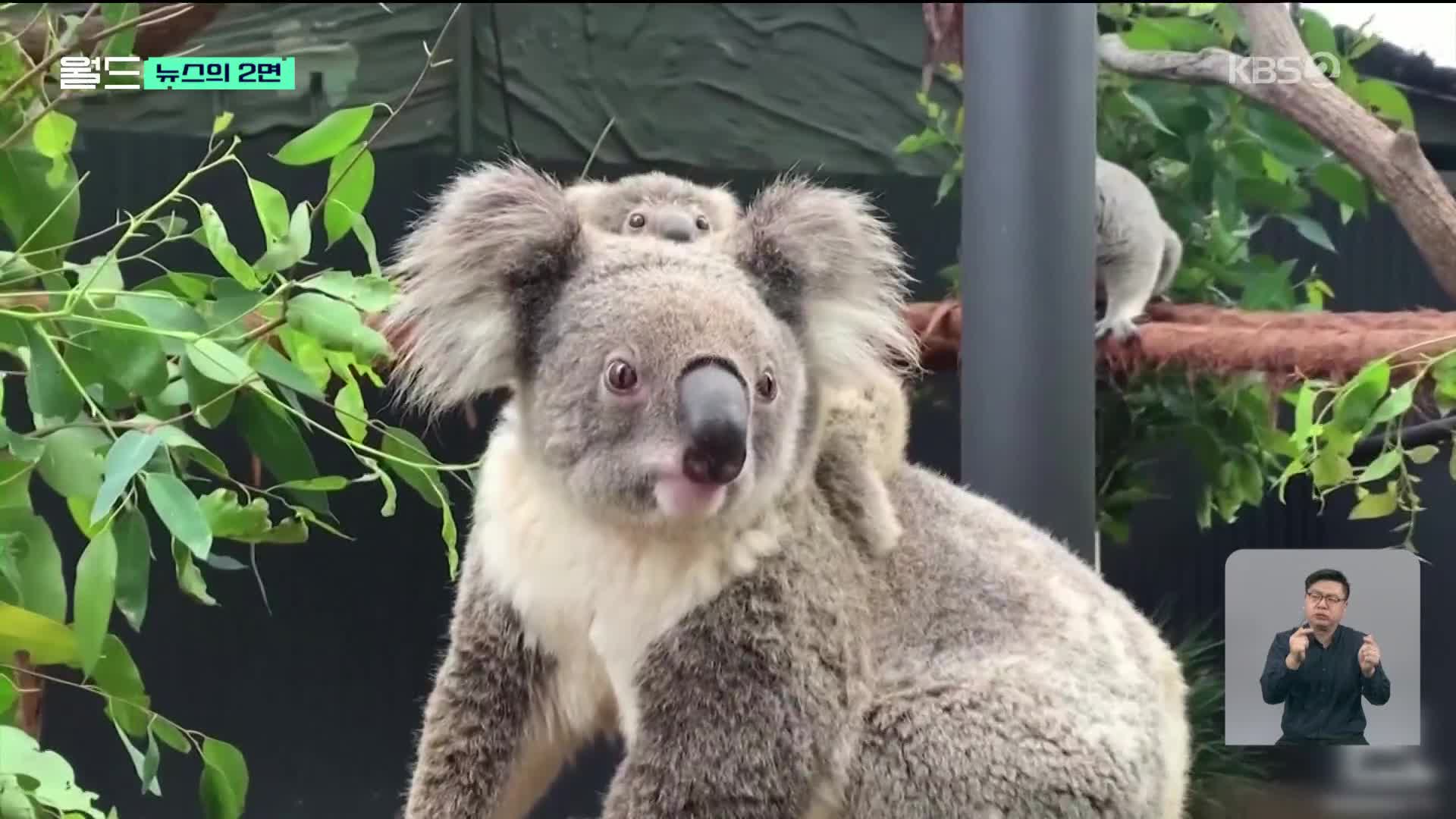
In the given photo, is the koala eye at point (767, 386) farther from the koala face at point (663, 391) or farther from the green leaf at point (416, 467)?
the green leaf at point (416, 467)

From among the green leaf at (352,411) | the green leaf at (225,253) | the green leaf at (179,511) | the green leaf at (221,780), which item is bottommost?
the green leaf at (221,780)

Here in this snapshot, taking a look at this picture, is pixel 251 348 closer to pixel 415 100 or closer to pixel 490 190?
pixel 490 190

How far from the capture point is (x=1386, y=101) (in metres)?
1.84

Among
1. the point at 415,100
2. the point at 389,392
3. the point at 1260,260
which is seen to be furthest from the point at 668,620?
the point at 1260,260

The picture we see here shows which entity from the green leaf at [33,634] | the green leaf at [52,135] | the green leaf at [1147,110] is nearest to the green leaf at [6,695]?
the green leaf at [33,634]

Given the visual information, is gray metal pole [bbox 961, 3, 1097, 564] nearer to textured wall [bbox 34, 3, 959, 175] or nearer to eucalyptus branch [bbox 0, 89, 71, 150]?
textured wall [bbox 34, 3, 959, 175]

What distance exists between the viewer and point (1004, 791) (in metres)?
1.20

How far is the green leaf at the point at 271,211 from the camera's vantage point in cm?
120

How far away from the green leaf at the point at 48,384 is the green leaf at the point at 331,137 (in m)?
0.32

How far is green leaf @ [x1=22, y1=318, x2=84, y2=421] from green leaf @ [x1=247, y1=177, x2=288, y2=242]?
228 millimetres

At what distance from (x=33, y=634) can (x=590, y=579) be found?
49 cm

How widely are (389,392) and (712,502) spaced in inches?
30.2

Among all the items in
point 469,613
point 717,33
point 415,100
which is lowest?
point 469,613

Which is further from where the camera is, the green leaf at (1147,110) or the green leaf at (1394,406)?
the green leaf at (1147,110)
